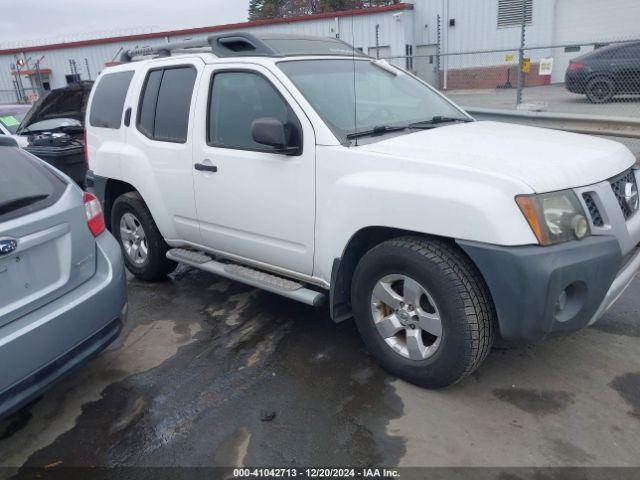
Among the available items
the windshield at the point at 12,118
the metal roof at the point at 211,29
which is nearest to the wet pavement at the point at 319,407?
the windshield at the point at 12,118

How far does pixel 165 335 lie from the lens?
4.02m

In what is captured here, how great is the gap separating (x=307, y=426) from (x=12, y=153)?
7.43ft

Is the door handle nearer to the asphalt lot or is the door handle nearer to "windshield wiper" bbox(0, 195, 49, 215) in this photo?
"windshield wiper" bbox(0, 195, 49, 215)

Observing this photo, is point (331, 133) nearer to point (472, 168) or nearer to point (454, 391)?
point (472, 168)

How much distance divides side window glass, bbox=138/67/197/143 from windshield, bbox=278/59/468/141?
0.97 metres

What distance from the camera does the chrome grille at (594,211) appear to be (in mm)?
2742

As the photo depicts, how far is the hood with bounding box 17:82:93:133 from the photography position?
8.31 meters

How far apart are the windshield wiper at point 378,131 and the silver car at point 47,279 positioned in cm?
165

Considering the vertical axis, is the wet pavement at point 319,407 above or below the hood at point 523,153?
below

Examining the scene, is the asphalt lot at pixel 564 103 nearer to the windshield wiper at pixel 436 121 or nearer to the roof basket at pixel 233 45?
the windshield wiper at pixel 436 121

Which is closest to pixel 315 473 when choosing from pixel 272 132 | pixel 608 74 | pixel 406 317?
pixel 406 317

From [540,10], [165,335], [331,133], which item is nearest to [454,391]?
[331,133]

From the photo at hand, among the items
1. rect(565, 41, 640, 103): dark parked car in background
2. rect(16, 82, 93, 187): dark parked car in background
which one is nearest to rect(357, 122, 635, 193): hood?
rect(16, 82, 93, 187): dark parked car in background

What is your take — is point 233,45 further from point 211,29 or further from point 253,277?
point 211,29
